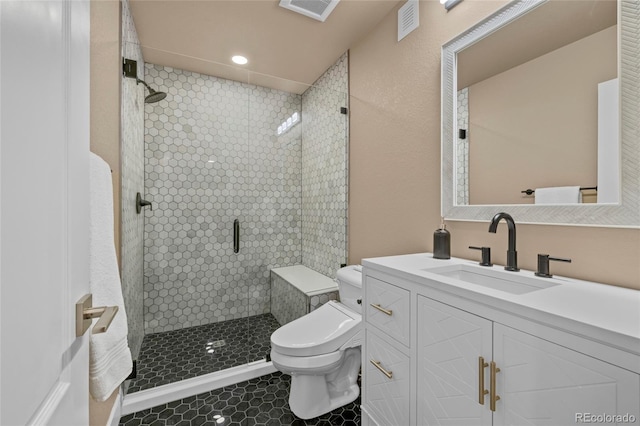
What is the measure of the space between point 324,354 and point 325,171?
1.56 meters

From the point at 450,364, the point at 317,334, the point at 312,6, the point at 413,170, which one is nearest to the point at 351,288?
the point at 317,334

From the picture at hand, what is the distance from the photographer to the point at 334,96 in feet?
8.25

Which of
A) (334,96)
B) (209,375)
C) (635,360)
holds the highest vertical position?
(334,96)

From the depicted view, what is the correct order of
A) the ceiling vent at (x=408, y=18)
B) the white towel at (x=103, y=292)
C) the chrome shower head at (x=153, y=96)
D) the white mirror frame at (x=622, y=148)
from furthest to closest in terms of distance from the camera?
the chrome shower head at (x=153, y=96)
the ceiling vent at (x=408, y=18)
the white mirror frame at (x=622, y=148)
the white towel at (x=103, y=292)

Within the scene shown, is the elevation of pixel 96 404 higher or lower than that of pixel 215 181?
lower

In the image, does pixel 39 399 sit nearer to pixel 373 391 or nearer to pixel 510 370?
pixel 510 370

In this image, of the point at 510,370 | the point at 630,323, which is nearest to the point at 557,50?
the point at 630,323

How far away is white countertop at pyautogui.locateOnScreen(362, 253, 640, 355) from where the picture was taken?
1.99ft

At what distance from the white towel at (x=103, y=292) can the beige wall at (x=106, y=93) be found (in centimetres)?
49

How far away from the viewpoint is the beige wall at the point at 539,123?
101cm

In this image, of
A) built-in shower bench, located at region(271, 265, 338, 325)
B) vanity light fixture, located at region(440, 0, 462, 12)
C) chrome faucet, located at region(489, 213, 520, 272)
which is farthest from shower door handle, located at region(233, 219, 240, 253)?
vanity light fixture, located at region(440, 0, 462, 12)

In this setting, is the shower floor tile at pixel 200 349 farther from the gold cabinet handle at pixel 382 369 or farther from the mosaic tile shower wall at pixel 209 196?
the gold cabinet handle at pixel 382 369

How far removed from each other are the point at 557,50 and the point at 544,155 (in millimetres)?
398

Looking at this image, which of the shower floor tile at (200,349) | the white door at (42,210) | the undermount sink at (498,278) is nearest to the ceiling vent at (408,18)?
the undermount sink at (498,278)
